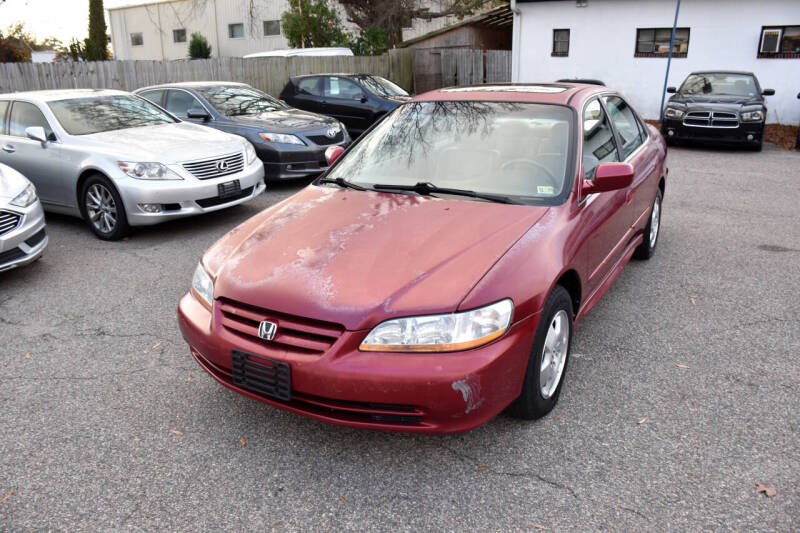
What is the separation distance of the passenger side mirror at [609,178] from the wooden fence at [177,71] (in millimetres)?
13290

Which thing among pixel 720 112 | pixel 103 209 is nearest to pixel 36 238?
pixel 103 209

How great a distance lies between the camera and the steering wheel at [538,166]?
345 centimetres

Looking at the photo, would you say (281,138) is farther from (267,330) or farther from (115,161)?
(267,330)

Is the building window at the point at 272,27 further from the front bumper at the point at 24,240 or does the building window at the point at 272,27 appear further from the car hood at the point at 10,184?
the front bumper at the point at 24,240

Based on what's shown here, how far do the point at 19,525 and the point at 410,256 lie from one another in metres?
1.96

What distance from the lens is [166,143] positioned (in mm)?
6883

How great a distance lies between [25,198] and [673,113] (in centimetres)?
1171

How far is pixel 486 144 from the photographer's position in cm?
374

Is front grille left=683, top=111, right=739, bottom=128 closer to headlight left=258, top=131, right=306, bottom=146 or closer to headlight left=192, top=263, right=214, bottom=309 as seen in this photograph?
headlight left=258, top=131, right=306, bottom=146

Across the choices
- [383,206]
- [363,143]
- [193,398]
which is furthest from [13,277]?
[383,206]

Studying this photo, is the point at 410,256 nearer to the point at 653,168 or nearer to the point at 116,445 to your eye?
the point at 116,445

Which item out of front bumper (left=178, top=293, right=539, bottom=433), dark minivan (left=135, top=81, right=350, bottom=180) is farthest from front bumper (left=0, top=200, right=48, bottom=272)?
dark minivan (left=135, top=81, right=350, bottom=180)

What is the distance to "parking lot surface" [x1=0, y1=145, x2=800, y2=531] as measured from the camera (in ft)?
8.24

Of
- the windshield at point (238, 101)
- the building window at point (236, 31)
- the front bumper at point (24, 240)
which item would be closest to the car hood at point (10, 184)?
the front bumper at point (24, 240)
